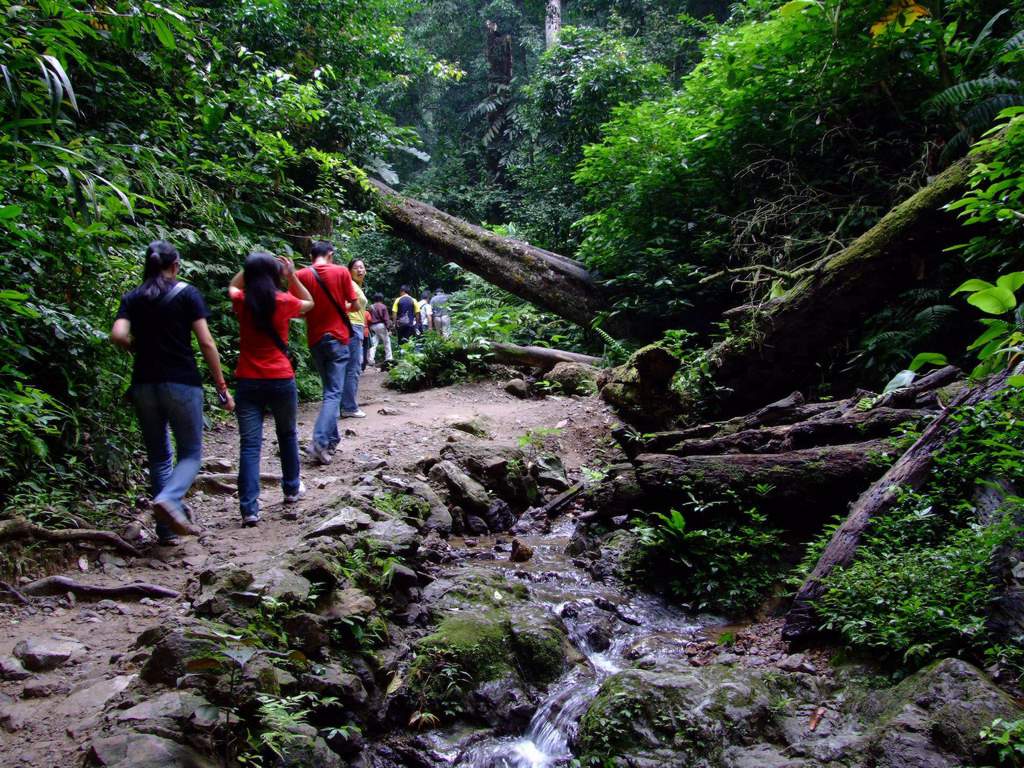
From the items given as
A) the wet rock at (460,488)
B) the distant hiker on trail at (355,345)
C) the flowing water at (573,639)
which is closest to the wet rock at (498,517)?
the wet rock at (460,488)

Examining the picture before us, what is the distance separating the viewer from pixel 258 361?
5043 mm

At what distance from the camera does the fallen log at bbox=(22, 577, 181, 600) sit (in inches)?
157

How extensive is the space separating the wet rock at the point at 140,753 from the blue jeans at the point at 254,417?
274cm

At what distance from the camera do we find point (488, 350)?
12547 mm

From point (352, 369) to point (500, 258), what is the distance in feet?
19.6

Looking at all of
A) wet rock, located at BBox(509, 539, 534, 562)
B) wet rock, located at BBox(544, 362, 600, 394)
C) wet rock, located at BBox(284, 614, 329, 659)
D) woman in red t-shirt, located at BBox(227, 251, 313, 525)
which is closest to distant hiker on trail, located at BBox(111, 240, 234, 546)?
woman in red t-shirt, located at BBox(227, 251, 313, 525)

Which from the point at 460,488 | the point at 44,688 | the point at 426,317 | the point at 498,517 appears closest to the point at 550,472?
the point at 498,517

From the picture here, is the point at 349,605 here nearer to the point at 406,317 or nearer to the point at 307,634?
the point at 307,634

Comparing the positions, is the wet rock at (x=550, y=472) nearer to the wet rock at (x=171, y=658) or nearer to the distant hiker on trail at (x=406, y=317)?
the wet rock at (x=171, y=658)

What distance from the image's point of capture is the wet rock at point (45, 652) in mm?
3266

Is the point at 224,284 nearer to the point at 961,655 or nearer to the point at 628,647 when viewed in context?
the point at 628,647

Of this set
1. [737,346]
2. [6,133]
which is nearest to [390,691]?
[6,133]

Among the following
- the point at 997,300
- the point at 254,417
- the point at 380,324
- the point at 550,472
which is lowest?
the point at 550,472

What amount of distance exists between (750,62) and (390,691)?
9689 mm
